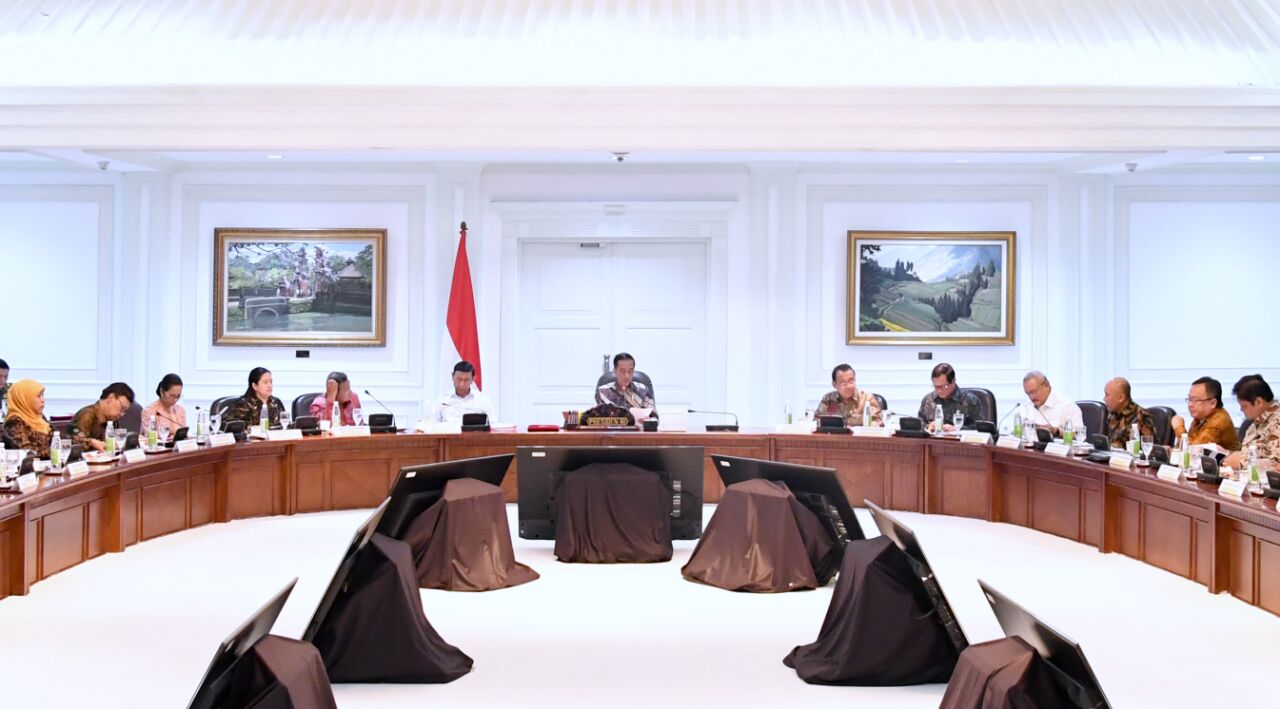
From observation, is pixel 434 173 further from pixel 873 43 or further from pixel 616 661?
pixel 616 661

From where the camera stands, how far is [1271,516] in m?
6.07

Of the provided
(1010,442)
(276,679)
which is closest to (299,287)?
(1010,442)

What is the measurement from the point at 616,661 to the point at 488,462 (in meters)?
2.04

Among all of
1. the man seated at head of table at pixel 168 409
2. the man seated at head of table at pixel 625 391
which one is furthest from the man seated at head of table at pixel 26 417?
the man seated at head of table at pixel 625 391

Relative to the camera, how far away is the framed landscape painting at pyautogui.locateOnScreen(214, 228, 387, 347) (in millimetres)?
12219

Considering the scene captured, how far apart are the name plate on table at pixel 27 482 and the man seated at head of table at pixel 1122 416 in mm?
7073

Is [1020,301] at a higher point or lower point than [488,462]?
higher

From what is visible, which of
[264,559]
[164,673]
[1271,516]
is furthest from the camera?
[264,559]

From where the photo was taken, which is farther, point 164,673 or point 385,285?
point 385,285

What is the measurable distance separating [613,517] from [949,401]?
359 centimetres

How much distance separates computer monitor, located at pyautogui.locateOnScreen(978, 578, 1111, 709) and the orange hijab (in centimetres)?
637

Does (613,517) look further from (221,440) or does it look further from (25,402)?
(25,402)

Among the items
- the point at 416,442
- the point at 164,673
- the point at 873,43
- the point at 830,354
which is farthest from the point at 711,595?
the point at 830,354

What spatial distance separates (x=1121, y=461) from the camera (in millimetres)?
7664
